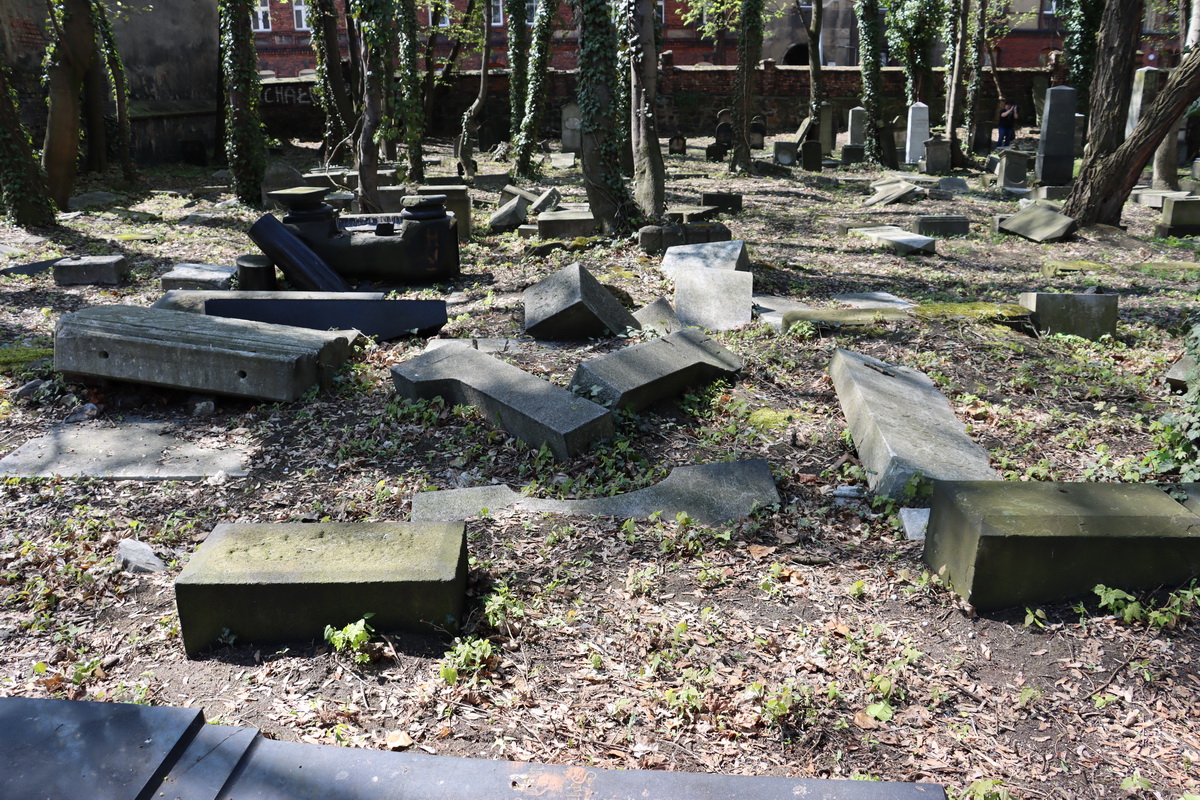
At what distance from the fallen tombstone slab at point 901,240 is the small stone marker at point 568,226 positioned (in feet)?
12.3

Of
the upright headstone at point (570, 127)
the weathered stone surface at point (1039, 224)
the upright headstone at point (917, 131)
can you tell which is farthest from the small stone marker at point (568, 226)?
the upright headstone at point (917, 131)

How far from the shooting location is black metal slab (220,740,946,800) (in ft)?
7.34

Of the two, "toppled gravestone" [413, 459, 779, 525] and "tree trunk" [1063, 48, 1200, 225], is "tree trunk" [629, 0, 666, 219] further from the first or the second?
"toppled gravestone" [413, 459, 779, 525]

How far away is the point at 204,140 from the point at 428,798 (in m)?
23.9

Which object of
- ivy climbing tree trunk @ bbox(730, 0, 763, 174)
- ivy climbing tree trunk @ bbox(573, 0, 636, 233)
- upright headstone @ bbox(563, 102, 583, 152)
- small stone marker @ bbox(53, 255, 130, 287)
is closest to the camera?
small stone marker @ bbox(53, 255, 130, 287)

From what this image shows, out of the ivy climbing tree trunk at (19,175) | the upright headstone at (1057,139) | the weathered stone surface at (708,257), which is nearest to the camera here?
the weathered stone surface at (708,257)

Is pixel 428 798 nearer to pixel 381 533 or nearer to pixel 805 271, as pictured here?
pixel 381 533

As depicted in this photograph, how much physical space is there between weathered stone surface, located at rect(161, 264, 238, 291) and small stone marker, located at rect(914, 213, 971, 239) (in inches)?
343

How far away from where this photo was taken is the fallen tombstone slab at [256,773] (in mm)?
2209

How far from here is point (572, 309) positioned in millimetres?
6629

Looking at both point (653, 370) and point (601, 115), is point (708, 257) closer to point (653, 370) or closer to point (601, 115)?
point (601, 115)

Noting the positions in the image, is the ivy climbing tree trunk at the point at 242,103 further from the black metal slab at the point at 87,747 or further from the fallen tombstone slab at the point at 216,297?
the black metal slab at the point at 87,747

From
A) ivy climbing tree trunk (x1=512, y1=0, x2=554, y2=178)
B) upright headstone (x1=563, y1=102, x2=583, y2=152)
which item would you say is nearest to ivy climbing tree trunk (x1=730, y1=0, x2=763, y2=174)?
ivy climbing tree trunk (x1=512, y1=0, x2=554, y2=178)

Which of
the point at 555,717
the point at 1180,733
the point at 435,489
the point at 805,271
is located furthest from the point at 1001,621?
the point at 805,271
